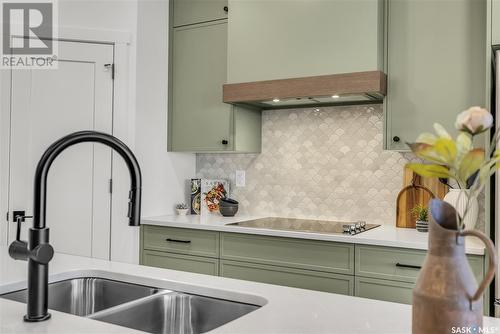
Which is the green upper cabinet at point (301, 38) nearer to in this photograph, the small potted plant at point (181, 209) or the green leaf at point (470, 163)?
the small potted plant at point (181, 209)

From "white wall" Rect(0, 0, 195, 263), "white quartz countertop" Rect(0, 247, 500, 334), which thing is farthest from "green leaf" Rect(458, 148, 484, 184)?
"white wall" Rect(0, 0, 195, 263)

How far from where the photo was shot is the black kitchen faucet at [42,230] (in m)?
1.02

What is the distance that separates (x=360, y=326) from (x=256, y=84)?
2131 millimetres

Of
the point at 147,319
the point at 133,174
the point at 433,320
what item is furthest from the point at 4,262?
the point at 433,320

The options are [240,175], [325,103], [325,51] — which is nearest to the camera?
[325,51]

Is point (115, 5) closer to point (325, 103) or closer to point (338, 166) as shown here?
point (325, 103)

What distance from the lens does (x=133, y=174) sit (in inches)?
42.4

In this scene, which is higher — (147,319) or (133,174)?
(133,174)

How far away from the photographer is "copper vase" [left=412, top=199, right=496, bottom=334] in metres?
0.77

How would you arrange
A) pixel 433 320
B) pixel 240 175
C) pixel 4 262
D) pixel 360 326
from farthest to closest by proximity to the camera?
pixel 240 175
pixel 4 262
pixel 360 326
pixel 433 320

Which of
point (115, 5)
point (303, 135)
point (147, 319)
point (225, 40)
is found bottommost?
point (147, 319)

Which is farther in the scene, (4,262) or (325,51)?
(325,51)

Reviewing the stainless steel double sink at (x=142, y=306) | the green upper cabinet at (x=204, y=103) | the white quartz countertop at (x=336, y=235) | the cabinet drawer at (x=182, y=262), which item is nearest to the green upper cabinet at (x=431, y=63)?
the white quartz countertop at (x=336, y=235)

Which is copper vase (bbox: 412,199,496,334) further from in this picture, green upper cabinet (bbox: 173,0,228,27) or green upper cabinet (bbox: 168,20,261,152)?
green upper cabinet (bbox: 173,0,228,27)
